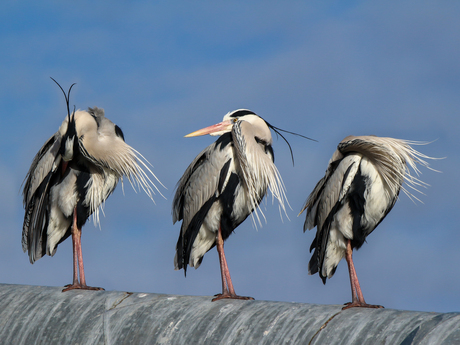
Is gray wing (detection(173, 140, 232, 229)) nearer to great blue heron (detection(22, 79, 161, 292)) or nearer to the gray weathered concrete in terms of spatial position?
great blue heron (detection(22, 79, 161, 292))

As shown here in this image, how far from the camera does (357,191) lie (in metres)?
6.65

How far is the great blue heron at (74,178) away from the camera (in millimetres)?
7723

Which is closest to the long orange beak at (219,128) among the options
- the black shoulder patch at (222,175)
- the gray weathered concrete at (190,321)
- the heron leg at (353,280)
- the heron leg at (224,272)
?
the black shoulder patch at (222,175)

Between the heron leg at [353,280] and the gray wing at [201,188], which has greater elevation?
the gray wing at [201,188]

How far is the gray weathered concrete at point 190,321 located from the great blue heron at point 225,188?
4.99 feet

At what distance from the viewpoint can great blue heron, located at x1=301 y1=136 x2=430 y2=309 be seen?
21.6 ft

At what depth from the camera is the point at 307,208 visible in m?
7.46

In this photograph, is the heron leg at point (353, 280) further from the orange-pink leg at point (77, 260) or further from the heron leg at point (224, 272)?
the orange-pink leg at point (77, 260)

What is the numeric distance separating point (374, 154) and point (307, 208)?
1273 mm

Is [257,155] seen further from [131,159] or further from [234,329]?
[234,329]

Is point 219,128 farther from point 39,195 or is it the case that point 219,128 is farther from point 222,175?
point 39,195

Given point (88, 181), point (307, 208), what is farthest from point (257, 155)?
point (88, 181)

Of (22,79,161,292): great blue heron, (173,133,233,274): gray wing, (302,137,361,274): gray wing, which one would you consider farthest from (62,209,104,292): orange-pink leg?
(302,137,361,274): gray wing

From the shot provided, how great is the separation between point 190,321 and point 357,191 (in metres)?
2.58
